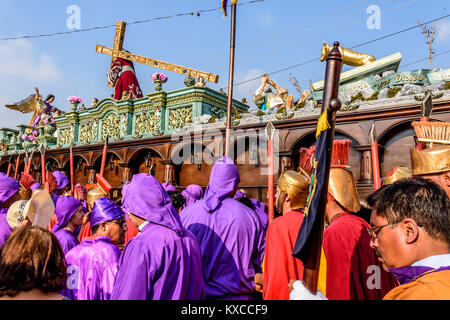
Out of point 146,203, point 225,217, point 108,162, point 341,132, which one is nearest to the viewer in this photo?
point 146,203

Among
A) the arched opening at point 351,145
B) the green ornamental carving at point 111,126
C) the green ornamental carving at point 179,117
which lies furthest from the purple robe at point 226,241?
the green ornamental carving at point 111,126

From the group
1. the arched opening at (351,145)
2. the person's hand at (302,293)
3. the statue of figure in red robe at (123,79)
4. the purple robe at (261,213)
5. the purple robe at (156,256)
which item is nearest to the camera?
the person's hand at (302,293)

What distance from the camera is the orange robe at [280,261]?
2.36 m

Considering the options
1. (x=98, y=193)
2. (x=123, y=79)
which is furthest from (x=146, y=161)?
(x=123, y=79)

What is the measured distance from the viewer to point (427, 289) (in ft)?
3.60

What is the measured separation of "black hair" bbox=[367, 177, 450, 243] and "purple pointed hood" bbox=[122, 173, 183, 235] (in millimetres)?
1185

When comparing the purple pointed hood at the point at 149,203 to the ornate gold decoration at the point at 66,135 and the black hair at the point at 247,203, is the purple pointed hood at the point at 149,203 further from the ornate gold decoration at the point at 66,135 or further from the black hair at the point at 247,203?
the ornate gold decoration at the point at 66,135

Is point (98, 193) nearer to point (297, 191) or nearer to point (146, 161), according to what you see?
point (297, 191)

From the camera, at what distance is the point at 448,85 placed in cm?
570

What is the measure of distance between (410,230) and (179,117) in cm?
827

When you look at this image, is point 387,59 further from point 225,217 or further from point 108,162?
point 108,162

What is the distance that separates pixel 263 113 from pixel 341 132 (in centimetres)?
182

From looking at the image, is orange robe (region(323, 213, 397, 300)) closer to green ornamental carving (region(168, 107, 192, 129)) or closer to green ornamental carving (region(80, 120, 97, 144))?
green ornamental carving (region(168, 107, 192, 129))
